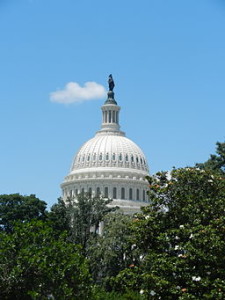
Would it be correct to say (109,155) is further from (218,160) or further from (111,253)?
(111,253)

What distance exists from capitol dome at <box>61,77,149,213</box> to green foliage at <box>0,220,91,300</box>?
11278 cm

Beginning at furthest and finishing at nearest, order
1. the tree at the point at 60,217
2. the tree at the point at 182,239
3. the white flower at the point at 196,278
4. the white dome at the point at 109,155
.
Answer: the white dome at the point at 109,155
the tree at the point at 60,217
the tree at the point at 182,239
the white flower at the point at 196,278

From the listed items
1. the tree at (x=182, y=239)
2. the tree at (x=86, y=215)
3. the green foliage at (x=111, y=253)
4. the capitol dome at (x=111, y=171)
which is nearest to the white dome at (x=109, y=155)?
the capitol dome at (x=111, y=171)

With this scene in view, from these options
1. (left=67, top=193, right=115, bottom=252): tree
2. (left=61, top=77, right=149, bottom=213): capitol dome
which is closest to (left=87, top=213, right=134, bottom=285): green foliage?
(left=67, top=193, right=115, bottom=252): tree

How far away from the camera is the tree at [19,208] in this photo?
92312mm

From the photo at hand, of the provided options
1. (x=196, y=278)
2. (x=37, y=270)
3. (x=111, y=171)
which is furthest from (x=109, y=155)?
(x=37, y=270)

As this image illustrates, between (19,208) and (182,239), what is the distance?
56.6m

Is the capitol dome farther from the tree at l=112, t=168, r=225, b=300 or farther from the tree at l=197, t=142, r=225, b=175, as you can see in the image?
the tree at l=112, t=168, r=225, b=300

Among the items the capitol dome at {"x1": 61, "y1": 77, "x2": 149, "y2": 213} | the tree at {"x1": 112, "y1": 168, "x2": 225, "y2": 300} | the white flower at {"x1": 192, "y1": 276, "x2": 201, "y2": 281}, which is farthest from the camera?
the capitol dome at {"x1": 61, "y1": 77, "x2": 149, "y2": 213}

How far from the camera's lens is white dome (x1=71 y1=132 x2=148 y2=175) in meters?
160

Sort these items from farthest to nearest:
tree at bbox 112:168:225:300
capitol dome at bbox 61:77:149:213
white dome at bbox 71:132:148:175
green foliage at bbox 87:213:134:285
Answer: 1. white dome at bbox 71:132:148:175
2. capitol dome at bbox 61:77:149:213
3. green foliage at bbox 87:213:134:285
4. tree at bbox 112:168:225:300

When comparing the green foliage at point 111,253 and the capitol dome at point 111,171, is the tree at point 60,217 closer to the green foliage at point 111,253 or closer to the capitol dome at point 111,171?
the green foliage at point 111,253

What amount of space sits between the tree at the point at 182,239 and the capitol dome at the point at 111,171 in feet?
352

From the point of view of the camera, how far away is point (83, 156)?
162 m
